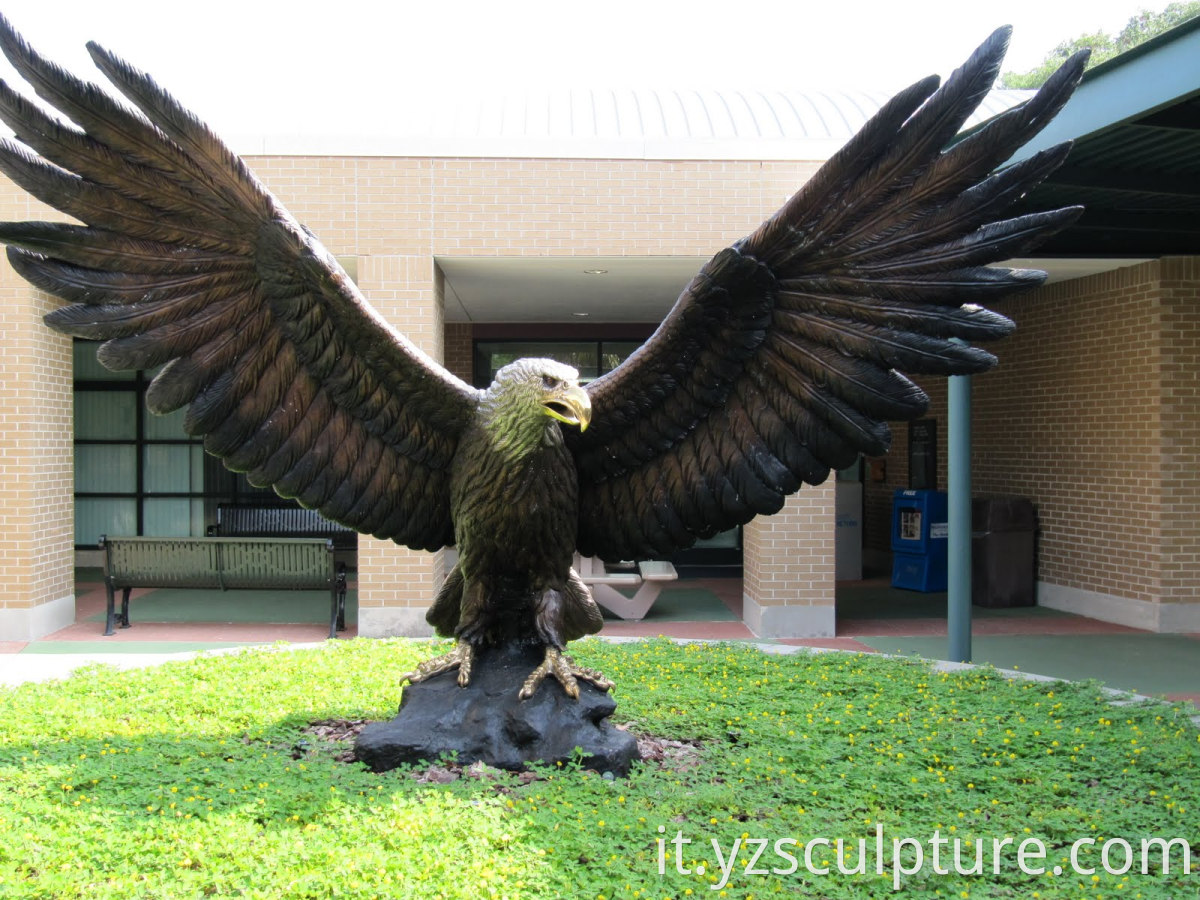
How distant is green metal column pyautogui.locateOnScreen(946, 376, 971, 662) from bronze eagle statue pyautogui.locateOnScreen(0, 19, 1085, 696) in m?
3.65

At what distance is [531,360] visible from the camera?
13.5ft

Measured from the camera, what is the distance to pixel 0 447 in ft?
27.9

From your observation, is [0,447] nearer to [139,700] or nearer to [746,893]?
[139,700]

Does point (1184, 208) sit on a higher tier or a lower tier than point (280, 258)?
higher

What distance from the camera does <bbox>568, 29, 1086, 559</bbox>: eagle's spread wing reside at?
11.7 ft

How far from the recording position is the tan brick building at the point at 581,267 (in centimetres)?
855

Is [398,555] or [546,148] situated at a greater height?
[546,148]

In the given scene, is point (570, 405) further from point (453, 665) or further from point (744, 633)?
point (744, 633)

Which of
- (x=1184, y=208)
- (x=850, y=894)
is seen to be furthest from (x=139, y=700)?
(x=1184, y=208)

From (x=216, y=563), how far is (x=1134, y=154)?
842cm

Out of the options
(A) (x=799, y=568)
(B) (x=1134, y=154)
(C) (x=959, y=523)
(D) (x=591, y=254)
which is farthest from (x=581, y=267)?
(B) (x=1134, y=154)

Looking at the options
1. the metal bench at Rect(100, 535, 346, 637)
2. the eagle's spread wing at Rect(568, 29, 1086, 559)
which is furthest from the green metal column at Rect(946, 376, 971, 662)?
the metal bench at Rect(100, 535, 346, 637)

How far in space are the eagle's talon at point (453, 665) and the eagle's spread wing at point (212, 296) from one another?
0.87m

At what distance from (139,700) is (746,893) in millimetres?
4288
